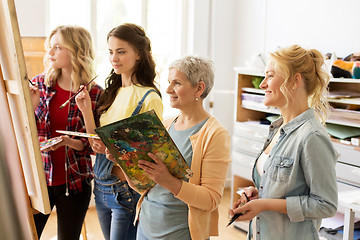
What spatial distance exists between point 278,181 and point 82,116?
1039mm

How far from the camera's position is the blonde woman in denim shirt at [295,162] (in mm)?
1279

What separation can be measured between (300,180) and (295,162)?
69mm

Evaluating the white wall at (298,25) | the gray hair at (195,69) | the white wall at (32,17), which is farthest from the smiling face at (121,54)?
the white wall at (298,25)

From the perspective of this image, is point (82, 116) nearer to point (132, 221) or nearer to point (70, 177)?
point (70, 177)

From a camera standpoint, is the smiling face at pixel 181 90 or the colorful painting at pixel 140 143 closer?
the colorful painting at pixel 140 143

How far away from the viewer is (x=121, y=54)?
1.81 metres

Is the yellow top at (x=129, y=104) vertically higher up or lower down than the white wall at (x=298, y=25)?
lower down

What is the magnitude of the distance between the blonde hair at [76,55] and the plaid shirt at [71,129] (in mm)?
55

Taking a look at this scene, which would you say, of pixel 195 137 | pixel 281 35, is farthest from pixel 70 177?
pixel 281 35

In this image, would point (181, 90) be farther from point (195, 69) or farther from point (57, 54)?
point (57, 54)

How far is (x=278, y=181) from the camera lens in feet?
4.48

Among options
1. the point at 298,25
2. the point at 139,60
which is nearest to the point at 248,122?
the point at 298,25

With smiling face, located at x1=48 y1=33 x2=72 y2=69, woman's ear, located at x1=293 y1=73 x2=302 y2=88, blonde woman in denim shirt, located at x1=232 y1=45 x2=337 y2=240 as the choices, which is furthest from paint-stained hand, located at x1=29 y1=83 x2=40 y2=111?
woman's ear, located at x1=293 y1=73 x2=302 y2=88

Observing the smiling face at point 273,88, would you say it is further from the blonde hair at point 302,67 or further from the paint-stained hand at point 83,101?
the paint-stained hand at point 83,101
